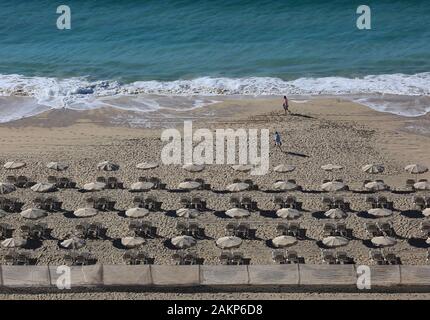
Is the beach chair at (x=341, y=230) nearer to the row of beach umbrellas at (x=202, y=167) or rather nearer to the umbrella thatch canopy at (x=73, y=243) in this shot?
the row of beach umbrellas at (x=202, y=167)

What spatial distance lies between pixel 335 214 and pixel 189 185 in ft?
19.7

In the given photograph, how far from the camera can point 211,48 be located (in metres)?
50.3

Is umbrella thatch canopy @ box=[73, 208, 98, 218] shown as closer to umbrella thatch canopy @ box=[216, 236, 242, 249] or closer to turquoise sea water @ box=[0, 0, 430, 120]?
umbrella thatch canopy @ box=[216, 236, 242, 249]

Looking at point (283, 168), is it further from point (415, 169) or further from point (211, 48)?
point (211, 48)

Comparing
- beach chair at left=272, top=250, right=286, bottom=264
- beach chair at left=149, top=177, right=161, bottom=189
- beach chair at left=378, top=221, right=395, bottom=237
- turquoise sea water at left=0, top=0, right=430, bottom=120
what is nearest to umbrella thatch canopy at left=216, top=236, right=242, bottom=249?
beach chair at left=272, top=250, right=286, bottom=264

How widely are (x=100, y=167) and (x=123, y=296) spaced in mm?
10054

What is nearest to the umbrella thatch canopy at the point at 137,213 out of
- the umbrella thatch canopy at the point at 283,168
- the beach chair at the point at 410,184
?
the umbrella thatch canopy at the point at 283,168

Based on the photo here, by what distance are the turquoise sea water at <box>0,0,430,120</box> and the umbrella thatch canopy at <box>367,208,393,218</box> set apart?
1519 cm

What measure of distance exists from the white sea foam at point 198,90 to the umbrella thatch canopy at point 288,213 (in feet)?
44.5

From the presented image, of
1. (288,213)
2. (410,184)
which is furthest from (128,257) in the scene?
(410,184)

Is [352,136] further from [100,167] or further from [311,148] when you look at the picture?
[100,167]

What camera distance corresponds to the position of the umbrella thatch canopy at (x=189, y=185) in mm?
30266

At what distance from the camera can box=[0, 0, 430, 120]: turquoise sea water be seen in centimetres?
4400
